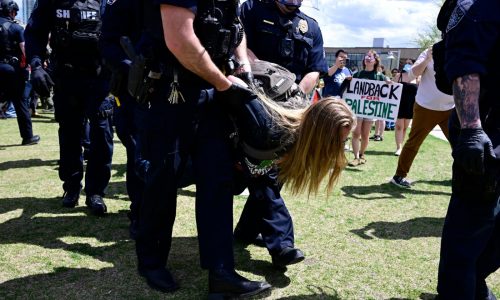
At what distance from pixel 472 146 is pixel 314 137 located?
0.75 metres

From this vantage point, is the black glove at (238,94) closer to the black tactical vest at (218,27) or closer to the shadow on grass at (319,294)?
the black tactical vest at (218,27)

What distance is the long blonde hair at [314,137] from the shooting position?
2.42 m

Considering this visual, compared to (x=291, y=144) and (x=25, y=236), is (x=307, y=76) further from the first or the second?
(x=25, y=236)

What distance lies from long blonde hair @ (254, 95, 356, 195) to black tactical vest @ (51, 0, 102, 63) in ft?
6.91

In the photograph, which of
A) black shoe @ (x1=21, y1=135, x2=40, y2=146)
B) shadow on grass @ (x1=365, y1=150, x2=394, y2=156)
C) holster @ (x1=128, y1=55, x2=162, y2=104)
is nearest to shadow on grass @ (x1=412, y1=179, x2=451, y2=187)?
shadow on grass @ (x1=365, y1=150, x2=394, y2=156)

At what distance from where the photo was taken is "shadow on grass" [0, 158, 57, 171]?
6.12 metres

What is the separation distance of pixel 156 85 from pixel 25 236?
1.81 metres

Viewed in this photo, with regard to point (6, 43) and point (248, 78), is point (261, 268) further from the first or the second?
point (6, 43)

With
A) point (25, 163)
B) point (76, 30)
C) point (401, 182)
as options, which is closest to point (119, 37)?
point (76, 30)

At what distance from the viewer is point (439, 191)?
227 inches

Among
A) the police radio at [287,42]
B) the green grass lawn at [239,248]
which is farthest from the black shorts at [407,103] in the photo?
the police radio at [287,42]

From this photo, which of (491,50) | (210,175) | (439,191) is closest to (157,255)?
(210,175)

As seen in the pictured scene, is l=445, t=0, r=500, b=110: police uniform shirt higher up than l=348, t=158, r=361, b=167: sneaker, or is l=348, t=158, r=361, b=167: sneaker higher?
l=445, t=0, r=500, b=110: police uniform shirt

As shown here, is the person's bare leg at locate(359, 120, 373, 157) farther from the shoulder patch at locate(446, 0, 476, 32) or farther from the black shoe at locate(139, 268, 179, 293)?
the shoulder patch at locate(446, 0, 476, 32)
